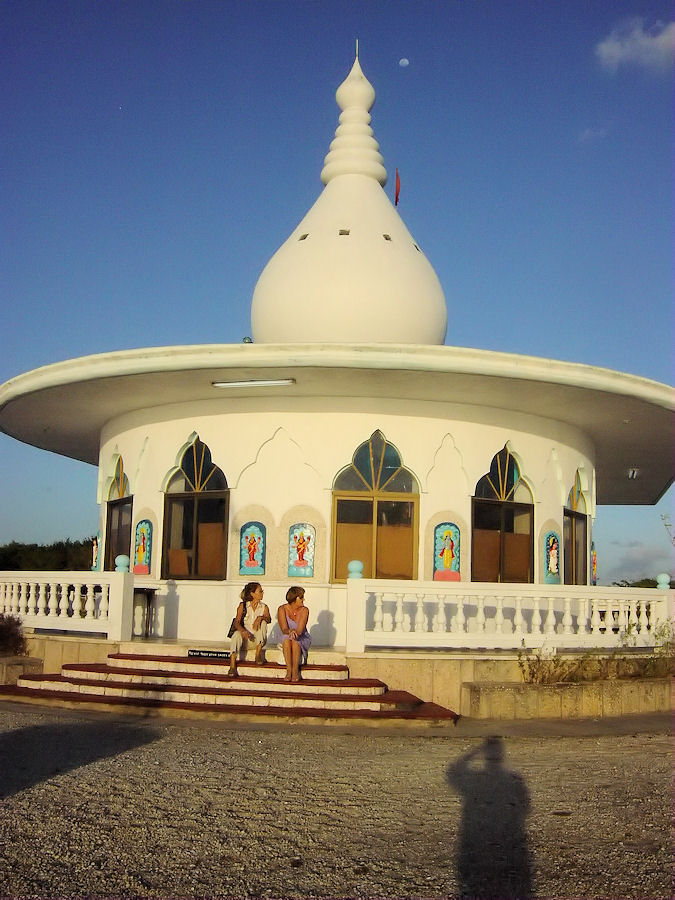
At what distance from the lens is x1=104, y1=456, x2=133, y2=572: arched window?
1532 centimetres

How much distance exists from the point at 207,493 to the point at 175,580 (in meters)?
1.32

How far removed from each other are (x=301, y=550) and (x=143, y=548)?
2.63 metres

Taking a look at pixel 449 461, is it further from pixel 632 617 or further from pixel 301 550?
pixel 632 617

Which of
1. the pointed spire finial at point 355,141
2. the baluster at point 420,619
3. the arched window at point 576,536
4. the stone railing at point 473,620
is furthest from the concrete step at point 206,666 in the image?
the pointed spire finial at point 355,141

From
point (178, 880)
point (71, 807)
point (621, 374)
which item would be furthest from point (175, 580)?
point (178, 880)

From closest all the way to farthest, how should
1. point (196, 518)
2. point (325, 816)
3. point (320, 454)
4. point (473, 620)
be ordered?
1. point (325, 816)
2. point (473, 620)
3. point (320, 454)
4. point (196, 518)

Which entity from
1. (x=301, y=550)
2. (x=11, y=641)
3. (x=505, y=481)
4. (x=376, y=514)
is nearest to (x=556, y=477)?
(x=505, y=481)

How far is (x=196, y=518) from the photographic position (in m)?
14.2

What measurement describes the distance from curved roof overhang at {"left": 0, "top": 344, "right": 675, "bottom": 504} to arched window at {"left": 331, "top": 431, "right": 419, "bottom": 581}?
97cm

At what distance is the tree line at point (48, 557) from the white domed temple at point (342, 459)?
10.4m

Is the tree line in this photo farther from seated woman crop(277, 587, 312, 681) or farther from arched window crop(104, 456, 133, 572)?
seated woman crop(277, 587, 312, 681)

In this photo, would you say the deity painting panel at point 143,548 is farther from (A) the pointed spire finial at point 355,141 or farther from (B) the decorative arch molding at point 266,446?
(A) the pointed spire finial at point 355,141

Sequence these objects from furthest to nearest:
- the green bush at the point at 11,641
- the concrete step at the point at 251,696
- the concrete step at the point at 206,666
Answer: the green bush at the point at 11,641, the concrete step at the point at 206,666, the concrete step at the point at 251,696

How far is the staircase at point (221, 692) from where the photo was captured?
9.97 metres
